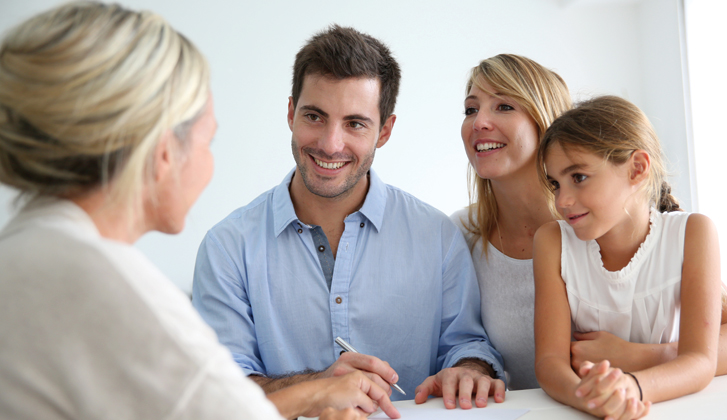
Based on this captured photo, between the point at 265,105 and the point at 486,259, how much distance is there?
2502 millimetres

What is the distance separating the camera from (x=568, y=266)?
1.37m

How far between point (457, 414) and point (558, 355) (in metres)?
0.29

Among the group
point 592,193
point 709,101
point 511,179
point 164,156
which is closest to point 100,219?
point 164,156

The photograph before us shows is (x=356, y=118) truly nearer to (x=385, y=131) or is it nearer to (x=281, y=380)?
(x=385, y=131)

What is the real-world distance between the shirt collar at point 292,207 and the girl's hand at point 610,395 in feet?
2.74

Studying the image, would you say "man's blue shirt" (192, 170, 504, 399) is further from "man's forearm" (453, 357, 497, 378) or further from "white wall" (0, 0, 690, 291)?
"white wall" (0, 0, 690, 291)

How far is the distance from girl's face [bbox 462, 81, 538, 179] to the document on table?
0.77 meters

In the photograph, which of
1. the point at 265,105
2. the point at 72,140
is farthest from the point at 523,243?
the point at 265,105

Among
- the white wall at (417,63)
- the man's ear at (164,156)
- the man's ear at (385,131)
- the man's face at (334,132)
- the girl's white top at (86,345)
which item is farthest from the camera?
the white wall at (417,63)

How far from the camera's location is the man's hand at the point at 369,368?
1192mm

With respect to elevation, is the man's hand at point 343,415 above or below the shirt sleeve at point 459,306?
above

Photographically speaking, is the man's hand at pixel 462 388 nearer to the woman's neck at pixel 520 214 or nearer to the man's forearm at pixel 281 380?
the man's forearm at pixel 281 380

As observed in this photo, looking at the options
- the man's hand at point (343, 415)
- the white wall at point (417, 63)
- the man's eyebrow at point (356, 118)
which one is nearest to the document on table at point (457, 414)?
the man's hand at point (343, 415)

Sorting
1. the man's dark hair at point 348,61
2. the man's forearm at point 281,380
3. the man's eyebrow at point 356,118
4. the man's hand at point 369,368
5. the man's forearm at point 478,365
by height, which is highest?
the man's dark hair at point 348,61
